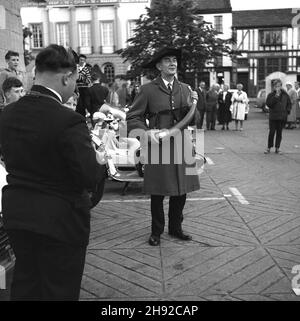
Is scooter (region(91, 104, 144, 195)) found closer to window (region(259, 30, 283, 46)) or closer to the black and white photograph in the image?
the black and white photograph

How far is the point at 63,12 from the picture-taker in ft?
137

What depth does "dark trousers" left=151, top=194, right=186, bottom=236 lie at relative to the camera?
4.38m

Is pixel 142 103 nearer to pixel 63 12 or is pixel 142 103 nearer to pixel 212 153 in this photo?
pixel 212 153

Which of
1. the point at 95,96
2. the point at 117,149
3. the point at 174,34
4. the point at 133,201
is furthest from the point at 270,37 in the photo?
the point at 133,201

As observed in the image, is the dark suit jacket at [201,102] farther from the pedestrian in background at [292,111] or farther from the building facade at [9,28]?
the building facade at [9,28]

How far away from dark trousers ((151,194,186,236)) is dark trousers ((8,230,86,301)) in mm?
2043

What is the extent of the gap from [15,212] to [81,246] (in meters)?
0.38

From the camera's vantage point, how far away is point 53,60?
86.2 inches

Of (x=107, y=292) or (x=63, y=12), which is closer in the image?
(x=107, y=292)

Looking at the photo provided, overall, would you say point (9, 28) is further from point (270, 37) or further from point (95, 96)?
point (270, 37)

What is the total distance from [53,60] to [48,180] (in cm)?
58

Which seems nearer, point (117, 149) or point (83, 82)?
point (83, 82)

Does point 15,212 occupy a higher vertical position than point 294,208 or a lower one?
higher

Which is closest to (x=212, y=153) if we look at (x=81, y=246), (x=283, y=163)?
(x=283, y=163)
